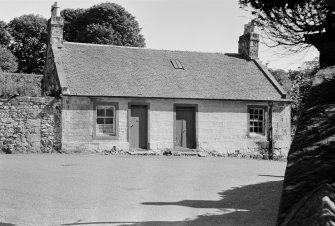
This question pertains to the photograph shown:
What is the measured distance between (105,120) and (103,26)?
1973 cm

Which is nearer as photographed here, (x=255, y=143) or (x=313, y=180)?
(x=313, y=180)

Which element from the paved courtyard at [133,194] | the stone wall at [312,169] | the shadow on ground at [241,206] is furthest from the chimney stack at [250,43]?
the stone wall at [312,169]

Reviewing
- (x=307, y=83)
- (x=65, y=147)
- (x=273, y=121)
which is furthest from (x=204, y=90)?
(x=307, y=83)

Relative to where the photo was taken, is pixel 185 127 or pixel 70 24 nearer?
pixel 185 127

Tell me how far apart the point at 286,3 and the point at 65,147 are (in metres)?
14.2

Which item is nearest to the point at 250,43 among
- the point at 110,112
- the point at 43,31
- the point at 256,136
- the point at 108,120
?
the point at 256,136

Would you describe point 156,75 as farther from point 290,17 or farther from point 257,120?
point 290,17

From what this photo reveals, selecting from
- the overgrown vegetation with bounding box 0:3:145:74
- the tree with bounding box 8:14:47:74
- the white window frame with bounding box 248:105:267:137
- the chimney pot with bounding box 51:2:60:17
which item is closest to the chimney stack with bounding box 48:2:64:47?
the chimney pot with bounding box 51:2:60:17

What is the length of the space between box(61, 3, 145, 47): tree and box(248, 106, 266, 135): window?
60.5 ft

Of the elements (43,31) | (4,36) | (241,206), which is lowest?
(241,206)

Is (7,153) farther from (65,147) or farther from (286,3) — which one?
(286,3)

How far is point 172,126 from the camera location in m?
22.3

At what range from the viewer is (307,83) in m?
33.3

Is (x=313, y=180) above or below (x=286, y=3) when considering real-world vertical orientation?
below
